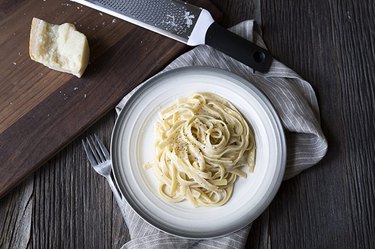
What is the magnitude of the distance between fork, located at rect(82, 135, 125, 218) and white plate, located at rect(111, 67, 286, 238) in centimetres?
7

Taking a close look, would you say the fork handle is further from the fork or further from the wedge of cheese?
the wedge of cheese

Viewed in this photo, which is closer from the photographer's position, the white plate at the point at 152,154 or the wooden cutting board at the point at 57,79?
the white plate at the point at 152,154

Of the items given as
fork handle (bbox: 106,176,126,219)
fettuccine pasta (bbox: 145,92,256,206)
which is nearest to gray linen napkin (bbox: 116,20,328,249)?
fork handle (bbox: 106,176,126,219)

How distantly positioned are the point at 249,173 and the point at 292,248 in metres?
0.30

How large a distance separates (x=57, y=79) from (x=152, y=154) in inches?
17.3

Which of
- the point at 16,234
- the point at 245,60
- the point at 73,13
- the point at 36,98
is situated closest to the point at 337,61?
the point at 245,60

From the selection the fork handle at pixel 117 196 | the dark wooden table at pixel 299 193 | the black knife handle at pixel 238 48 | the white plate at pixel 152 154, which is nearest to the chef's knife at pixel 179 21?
the black knife handle at pixel 238 48

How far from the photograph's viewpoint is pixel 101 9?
1808 millimetres

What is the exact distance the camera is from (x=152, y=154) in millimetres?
1674

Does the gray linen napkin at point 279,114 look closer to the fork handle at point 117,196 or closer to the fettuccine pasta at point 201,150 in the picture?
the fork handle at point 117,196

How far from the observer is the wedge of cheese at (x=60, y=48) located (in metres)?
1.71

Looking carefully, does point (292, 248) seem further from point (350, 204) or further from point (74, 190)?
point (74, 190)

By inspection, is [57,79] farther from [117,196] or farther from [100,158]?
[117,196]

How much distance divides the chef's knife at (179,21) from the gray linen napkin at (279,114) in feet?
0.17
